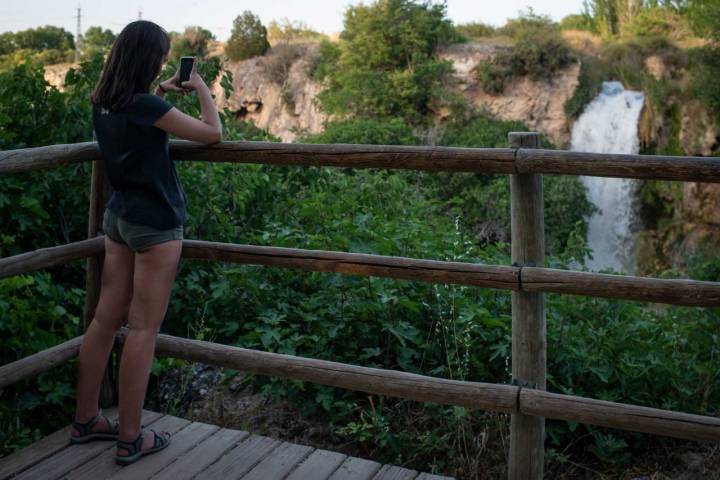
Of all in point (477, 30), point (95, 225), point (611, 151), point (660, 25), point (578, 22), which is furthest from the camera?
point (578, 22)

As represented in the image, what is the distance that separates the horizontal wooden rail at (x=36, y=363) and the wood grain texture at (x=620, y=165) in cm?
196

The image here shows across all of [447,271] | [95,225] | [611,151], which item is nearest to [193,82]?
[95,225]

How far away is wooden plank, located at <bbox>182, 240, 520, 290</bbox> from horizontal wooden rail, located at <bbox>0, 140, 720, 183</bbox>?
35 cm

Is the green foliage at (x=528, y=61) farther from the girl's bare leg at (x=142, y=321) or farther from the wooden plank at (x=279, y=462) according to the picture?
the girl's bare leg at (x=142, y=321)

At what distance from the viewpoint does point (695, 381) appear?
14.4 feet

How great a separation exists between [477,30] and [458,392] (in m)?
24.5

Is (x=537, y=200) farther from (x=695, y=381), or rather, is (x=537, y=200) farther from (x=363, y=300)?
(x=695, y=381)

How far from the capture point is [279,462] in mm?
2955

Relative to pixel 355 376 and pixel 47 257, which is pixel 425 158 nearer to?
pixel 355 376

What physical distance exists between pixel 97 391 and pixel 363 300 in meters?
1.62

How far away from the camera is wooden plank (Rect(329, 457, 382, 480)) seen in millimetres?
2865

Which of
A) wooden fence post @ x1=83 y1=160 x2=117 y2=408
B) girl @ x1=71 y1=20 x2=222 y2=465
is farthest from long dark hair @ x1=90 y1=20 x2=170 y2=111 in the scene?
wooden fence post @ x1=83 y1=160 x2=117 y2=408

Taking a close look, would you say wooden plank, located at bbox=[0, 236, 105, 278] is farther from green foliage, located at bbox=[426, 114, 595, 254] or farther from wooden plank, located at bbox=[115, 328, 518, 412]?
green foliage, located at bbox=[426, 114, 595, 254]

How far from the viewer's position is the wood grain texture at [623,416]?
2.46m
